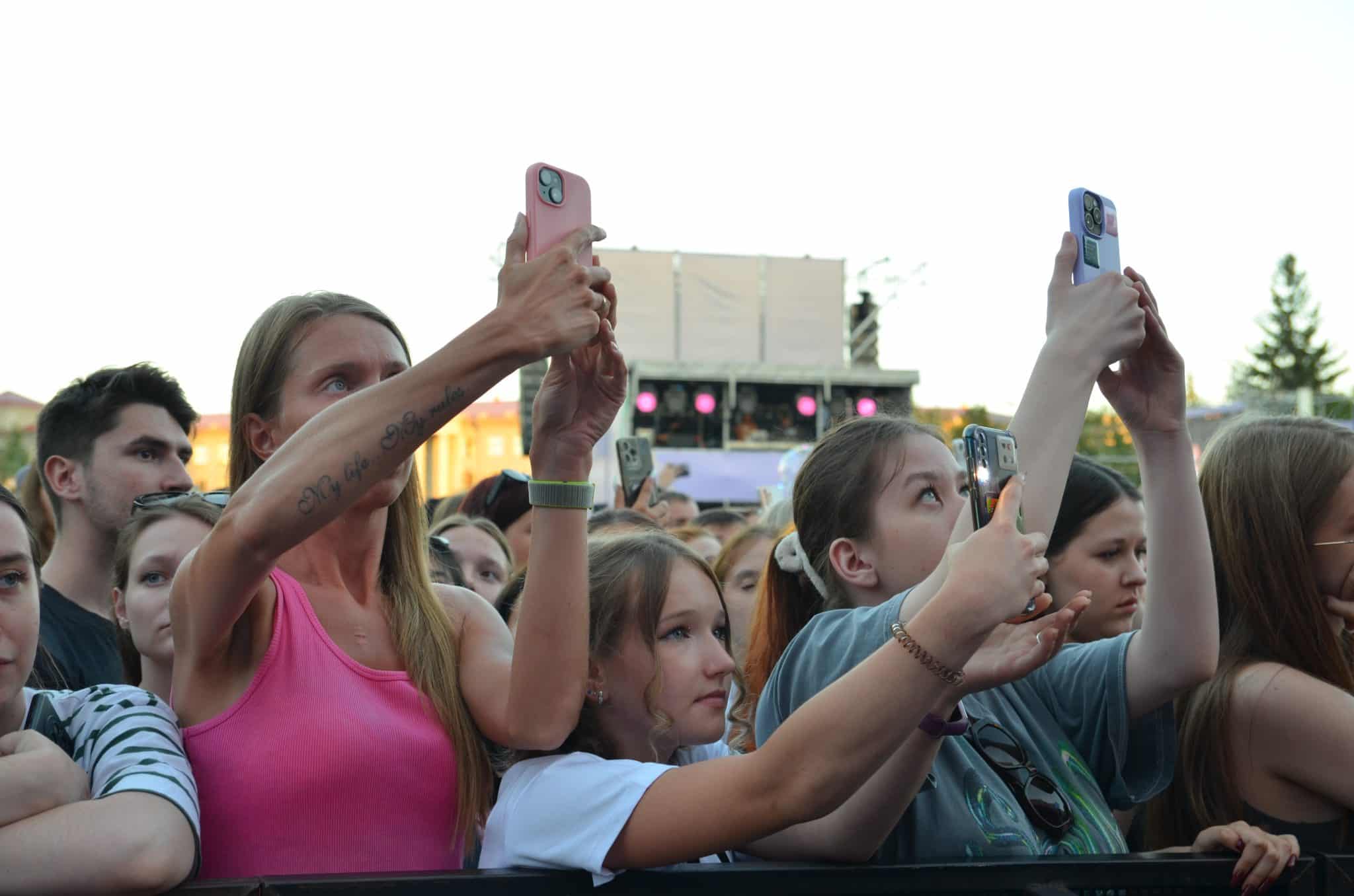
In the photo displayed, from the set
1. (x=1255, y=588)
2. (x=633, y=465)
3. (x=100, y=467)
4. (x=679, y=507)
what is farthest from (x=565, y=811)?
(x=679, y=507)

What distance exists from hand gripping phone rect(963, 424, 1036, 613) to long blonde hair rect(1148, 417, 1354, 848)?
990mm

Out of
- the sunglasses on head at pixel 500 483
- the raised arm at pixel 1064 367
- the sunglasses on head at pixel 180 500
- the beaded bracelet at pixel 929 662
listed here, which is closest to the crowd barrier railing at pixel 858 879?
the beaded bracelet at pixel 929 662

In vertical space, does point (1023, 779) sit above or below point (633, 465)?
below

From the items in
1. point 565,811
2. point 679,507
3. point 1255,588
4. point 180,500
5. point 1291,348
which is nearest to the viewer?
point 565,811

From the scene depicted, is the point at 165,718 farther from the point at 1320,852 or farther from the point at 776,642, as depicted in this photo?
the point at 1320,852

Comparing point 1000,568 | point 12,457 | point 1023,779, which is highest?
point 1000,568

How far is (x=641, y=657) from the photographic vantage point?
79.1 inches

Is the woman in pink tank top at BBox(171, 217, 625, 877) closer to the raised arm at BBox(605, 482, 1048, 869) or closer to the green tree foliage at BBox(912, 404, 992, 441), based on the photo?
the raised arm at BBox(605, 482, 1048, 869)

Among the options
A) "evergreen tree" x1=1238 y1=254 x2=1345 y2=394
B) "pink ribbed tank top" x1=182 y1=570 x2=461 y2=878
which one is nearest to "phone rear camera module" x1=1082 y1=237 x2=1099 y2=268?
"pink ribbed tank top" x1=182 y1=570 x2=461 y2=878

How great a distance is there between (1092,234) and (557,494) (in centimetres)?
94

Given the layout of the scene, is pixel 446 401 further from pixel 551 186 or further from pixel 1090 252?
pixel 1090 252

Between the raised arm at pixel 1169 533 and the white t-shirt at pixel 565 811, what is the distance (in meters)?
0.95

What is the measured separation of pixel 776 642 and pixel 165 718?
1273 millimetres

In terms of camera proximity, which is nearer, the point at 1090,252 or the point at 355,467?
the point at 355,467
